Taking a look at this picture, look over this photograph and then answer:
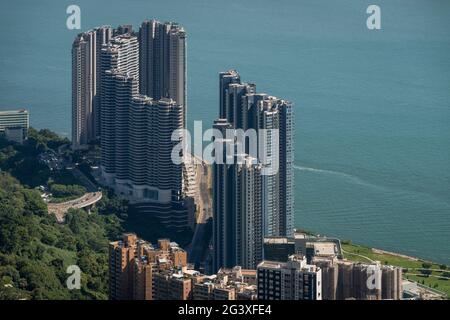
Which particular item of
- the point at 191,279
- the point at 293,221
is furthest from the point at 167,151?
the point at 191,279

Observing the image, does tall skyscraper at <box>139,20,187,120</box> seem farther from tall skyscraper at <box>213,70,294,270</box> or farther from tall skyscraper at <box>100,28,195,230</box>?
tall skyscraper at <box>213,70,294,270</box>

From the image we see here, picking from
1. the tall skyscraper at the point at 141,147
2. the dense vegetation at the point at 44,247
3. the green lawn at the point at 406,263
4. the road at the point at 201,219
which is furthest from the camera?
the tall skyscraper at the point at 141,147

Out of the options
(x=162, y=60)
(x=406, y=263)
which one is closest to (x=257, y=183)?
(x=406, y=263)

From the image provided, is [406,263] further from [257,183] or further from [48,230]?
[48,230]

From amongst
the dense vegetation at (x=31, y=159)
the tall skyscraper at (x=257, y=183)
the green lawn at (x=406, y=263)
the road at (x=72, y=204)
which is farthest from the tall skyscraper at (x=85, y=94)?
the green lawn at (x=406, y=263)

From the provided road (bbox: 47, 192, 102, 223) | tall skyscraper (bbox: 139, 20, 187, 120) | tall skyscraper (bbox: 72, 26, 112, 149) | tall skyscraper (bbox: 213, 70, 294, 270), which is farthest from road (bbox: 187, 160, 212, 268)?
tall skyscraper (bbox: 72, 26, 112, 149)

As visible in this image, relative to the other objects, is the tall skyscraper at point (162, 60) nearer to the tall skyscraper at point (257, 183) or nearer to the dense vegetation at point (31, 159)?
the dense vegetation at point (31, 159)
